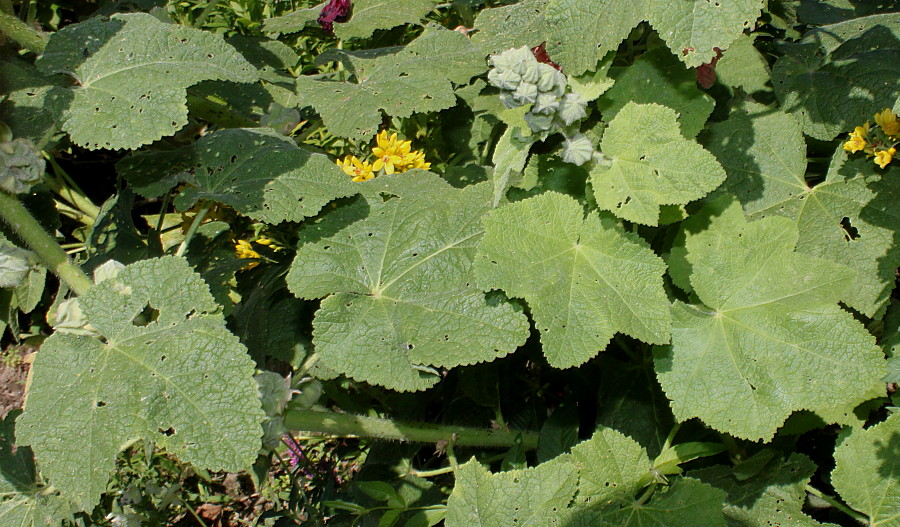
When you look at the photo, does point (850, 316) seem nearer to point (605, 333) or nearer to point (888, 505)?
point (888, 505)

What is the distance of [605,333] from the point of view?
2127 mm

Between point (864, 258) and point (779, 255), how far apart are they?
0.36 metres

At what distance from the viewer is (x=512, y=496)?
2209 millimetres

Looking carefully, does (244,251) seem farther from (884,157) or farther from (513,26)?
(884,157)

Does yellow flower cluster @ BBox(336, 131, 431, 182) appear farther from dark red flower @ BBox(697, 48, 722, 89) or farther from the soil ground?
the soil ground

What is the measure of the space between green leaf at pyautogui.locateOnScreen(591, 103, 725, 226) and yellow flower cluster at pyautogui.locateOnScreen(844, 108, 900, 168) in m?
0.63

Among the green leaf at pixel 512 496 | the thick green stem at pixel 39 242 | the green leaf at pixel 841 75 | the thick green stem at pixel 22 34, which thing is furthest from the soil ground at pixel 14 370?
the green leaf at pixel 841 75

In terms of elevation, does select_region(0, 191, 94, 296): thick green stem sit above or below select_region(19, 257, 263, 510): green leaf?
above

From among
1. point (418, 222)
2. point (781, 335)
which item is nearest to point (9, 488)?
point (418, 222)

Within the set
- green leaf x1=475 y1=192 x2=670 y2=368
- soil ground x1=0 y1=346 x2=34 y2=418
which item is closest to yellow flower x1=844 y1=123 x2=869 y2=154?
green leaf x1=475 y1=192 x2=670 y2=368

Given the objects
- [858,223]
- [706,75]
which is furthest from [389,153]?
[858,223]

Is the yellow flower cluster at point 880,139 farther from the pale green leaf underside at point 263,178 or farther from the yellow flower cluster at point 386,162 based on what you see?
the pale green leaf underside at point 263,178

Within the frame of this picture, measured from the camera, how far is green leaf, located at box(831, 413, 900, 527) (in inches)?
86.5

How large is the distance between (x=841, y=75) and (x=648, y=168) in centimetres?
99
